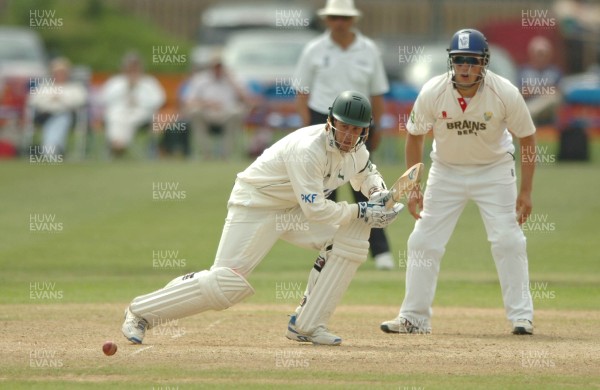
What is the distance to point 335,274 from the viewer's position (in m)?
9.40

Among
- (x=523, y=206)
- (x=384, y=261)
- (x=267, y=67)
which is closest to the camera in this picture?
(x=523, y=206)

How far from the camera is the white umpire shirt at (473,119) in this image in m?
9.93

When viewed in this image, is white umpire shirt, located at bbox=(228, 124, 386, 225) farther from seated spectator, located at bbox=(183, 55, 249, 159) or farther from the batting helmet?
seated spectator, located at bbox=(183, 55, 249, 159)

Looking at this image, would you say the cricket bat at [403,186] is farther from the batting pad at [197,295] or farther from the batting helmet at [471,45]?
the batting pad at [197,295]

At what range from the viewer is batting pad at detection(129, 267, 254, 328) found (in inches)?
358

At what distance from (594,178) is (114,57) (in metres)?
17.6

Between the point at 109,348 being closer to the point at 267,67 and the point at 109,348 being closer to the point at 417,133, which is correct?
the point at 417,133

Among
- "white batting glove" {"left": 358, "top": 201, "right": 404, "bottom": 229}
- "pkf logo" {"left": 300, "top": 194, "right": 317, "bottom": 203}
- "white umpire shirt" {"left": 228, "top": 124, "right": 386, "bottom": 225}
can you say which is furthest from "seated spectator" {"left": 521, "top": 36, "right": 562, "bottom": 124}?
"pkf logo" {"left": 300, "top": 194, "right": 317, "bottom": 203}

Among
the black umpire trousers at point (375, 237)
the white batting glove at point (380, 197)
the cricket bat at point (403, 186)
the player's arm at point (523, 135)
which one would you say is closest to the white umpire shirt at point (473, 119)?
A: the player's arm at point (523, 135)

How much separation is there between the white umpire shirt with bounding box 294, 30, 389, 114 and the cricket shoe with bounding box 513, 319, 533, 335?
4.04 meters

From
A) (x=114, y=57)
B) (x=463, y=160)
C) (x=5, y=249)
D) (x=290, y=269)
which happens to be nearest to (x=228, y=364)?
(x=463, y=160)

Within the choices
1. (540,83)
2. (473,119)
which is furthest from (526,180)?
(540,83)

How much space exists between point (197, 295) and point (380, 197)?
142cm

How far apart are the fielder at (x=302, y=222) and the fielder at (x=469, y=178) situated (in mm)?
747
